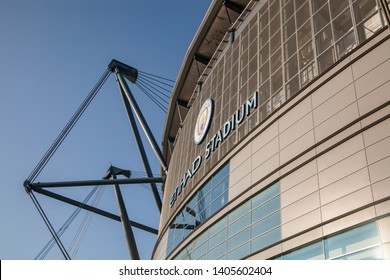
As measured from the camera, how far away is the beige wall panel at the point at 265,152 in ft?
71.5

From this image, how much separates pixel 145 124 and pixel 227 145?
22221 millimetres

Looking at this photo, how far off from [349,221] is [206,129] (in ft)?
55.9

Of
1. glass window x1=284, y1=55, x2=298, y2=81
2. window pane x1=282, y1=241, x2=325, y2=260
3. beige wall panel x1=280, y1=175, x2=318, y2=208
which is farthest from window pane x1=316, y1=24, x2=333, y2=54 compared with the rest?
window pane x1=282, y1=241, x2=325, y2=260

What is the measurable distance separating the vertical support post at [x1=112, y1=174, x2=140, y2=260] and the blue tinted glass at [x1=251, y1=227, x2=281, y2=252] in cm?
2344

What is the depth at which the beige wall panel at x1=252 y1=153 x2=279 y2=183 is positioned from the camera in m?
21.3

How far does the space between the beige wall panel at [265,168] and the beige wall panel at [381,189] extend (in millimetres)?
6023

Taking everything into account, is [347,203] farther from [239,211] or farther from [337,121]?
[239,211]

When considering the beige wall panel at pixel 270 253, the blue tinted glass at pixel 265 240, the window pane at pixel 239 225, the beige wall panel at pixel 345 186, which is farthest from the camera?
the window pane at pixel 239 225

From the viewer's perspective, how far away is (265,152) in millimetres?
22438

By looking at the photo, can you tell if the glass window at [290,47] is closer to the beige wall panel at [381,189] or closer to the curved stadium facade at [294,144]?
the curved stadium facade at [294,144]

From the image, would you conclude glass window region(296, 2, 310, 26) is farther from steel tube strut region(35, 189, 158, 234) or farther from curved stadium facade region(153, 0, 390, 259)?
steel tube strut region(35, 189, 158, 234)

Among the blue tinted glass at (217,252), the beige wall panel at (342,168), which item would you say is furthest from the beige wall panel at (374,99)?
the blue tinted glass at (217,252)
